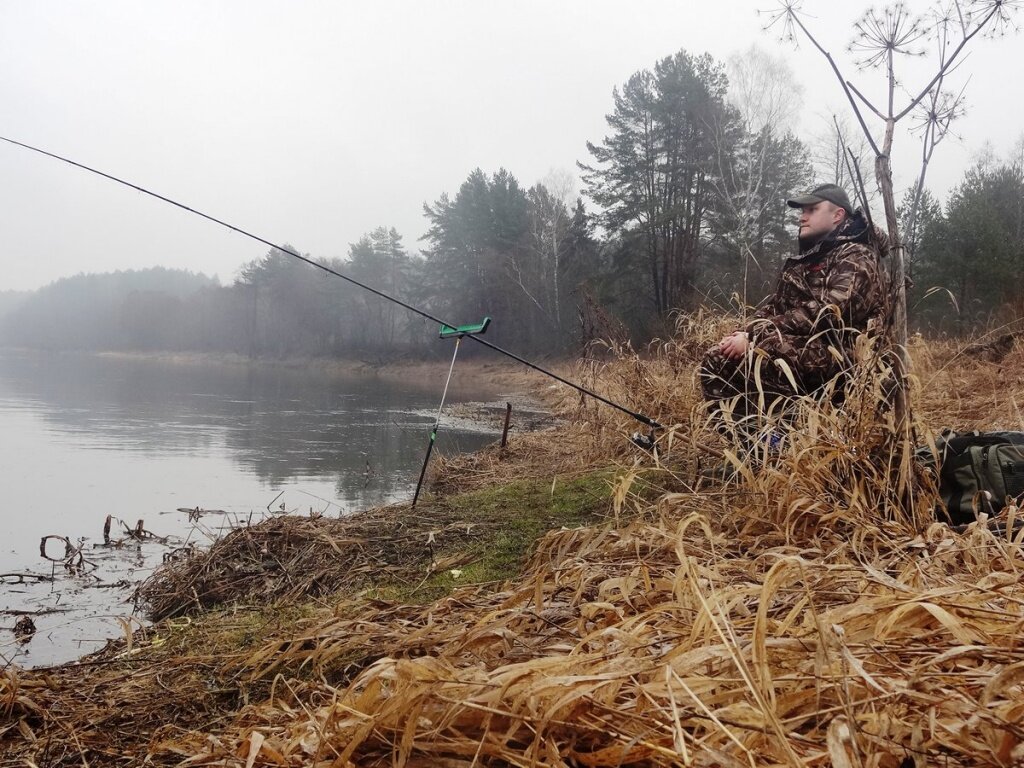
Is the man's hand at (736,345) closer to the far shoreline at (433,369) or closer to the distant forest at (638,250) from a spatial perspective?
the distant forest at (638,250)

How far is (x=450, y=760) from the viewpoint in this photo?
88 cm

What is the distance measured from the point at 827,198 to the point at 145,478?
274 inches

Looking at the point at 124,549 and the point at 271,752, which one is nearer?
the point at 271,752

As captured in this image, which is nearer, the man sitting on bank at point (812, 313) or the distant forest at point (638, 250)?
the man sitting on bank at point (812, 313)

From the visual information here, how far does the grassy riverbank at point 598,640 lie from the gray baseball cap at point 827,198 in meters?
1.21

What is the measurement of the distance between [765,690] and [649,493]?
245 cm

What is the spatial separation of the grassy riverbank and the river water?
0.59 m

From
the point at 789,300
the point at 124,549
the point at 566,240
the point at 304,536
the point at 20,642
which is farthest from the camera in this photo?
the point at 566,240

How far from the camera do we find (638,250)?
2761cm

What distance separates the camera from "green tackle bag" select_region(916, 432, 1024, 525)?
83.4 inches

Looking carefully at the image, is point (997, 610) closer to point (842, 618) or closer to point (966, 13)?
point (842, 618)

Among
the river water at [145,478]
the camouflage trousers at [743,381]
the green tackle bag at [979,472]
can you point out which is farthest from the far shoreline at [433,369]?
the green tackle bag at [979,472]

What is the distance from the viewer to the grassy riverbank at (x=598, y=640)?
806 mm

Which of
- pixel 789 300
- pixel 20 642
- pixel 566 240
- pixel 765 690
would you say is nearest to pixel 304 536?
pixel 20 642
